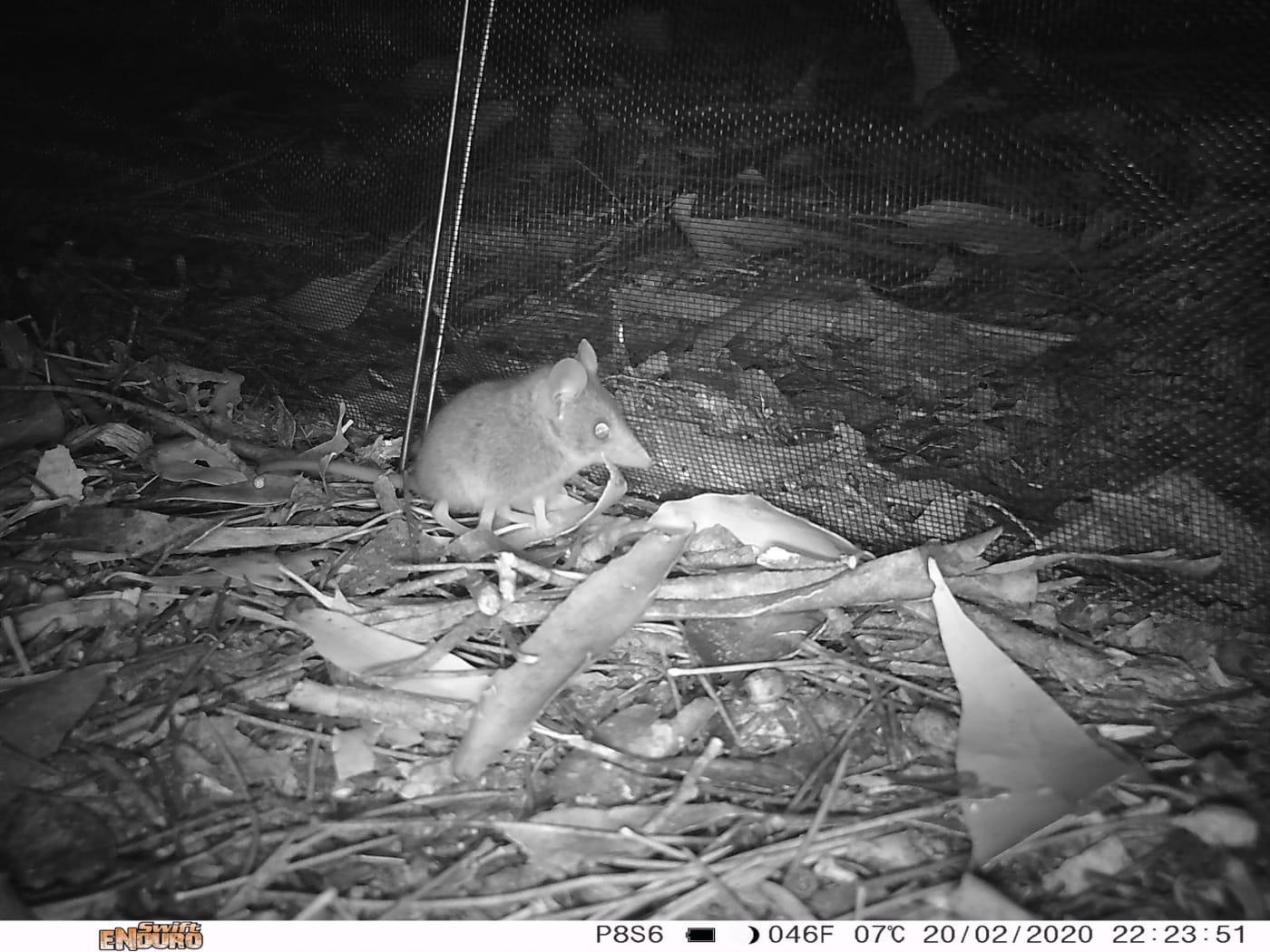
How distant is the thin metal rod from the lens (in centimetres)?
275
